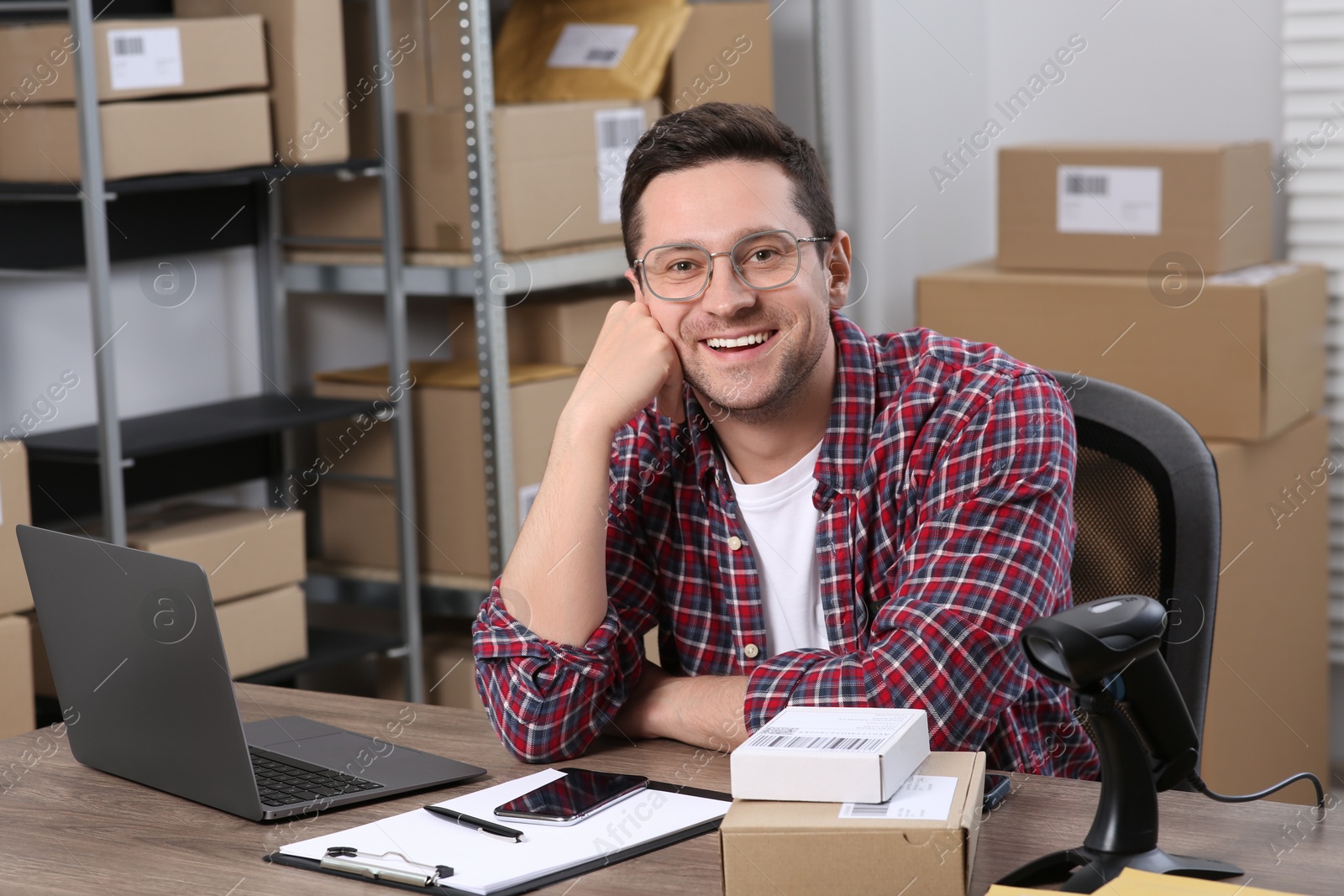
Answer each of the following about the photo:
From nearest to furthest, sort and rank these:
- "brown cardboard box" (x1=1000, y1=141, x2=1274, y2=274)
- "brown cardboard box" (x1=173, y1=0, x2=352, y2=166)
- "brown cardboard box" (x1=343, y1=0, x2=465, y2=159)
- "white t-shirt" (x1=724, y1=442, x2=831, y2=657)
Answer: "white t-shirt" (x1=724, y1=442, x2=831, y2=657) → "brown cardboard box" (x1=173, y1=0, x2=352, y2=166) → "brown cardboard box" (x1=1000, y1=141, x2=1274, y2=274) → "brown cardboard box" (x1=343, y1=0, x2=465, y2=159)

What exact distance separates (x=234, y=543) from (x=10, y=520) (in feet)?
1.41

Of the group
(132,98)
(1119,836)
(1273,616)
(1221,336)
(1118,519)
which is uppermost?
(132,98)

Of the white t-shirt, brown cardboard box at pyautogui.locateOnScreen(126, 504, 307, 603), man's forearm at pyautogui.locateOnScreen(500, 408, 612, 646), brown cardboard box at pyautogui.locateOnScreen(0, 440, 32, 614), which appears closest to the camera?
man's forearm at pyautogui.locateOnScreen(500, 408, 612, 646)

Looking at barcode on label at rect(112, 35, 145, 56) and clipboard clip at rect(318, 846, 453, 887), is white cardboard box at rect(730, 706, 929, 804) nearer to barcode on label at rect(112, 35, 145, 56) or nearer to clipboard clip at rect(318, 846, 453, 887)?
clipboard clip at rect(318, 846, 453, 887)

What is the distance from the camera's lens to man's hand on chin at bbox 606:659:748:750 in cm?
140

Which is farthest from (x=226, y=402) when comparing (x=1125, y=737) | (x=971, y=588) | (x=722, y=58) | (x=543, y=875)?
(x=1125, y=737)

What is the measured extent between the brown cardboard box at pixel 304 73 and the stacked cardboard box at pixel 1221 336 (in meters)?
1.24

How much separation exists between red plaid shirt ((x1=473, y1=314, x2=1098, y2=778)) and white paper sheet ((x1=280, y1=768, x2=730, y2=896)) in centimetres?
17

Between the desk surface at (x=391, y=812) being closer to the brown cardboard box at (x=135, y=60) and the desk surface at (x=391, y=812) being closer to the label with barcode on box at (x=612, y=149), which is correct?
the brown cardboard box at (x=135, y=60)

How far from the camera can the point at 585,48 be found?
3.19 meters

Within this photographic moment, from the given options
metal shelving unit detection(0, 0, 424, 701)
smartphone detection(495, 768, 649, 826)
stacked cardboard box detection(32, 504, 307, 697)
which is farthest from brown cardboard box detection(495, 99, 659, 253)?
smartphone detection(495, 768, 649, 826)

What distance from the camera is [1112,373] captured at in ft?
9.43

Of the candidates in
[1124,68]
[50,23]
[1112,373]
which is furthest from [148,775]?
[1124,68]

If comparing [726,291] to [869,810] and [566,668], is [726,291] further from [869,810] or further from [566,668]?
[869,810]
